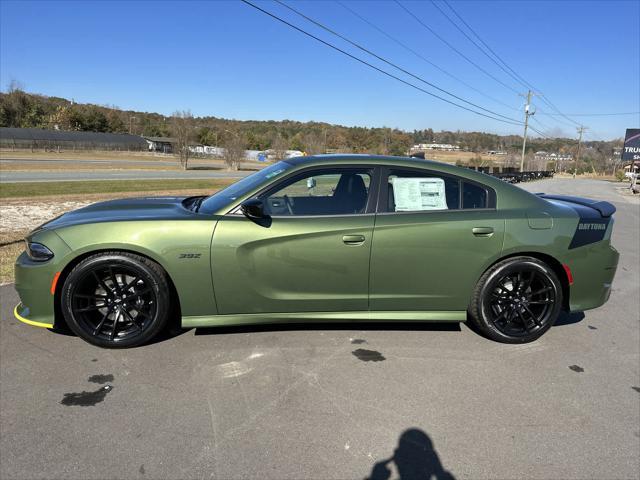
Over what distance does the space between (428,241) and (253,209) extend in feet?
4.61

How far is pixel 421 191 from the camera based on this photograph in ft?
11.6

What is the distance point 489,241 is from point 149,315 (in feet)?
9.10

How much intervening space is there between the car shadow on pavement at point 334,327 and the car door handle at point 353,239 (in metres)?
0.83

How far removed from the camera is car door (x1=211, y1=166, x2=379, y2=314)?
10.4ft

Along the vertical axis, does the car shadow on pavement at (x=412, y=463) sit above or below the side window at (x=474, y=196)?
below

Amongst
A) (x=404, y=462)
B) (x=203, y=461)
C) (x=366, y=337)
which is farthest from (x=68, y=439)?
(x=366, y=337)

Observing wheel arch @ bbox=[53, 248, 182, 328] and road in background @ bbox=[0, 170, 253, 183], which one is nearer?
wheel arch @ bbox=[53, 248, 182, 328]

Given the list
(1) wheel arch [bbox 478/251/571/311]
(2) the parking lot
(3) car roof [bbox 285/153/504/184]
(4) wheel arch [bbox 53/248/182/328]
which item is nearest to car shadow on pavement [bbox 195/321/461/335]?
(2) the parking lot

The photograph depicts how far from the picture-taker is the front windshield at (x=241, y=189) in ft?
11.2

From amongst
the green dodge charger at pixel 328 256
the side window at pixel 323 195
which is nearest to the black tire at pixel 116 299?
the green dodge charger at pixel 328 256

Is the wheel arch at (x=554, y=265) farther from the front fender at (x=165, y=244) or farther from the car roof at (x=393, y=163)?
the front fender at (x=165, y=244)

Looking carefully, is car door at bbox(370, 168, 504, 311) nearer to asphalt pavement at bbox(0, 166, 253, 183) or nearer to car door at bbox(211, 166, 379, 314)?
car door at bbox(211, 166, 379, 314)

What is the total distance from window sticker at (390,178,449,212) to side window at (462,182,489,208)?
0.18 meters

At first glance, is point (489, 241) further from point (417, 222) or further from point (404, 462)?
point (404, 462)
